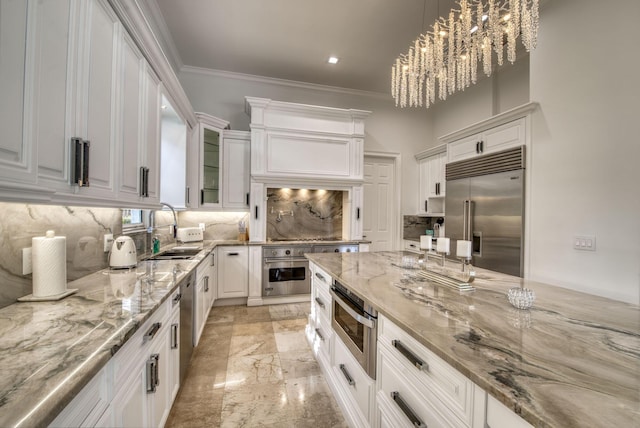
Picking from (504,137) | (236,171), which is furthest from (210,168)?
(504,137)

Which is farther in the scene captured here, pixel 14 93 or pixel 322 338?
pixel 322 338

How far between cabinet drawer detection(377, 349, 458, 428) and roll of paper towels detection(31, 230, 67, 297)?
158 centimetres

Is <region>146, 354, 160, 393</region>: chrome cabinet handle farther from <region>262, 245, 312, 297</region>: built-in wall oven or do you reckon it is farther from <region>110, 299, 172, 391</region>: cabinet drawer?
<region>262, 245, 312, 297</region>: built-in wall oven

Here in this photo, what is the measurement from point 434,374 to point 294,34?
3.68 m

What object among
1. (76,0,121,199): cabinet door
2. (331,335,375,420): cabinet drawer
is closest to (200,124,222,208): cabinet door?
(76,0,121,199): cabinet door

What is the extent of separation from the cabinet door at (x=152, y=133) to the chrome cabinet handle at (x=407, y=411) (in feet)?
6.56

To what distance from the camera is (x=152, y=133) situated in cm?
208

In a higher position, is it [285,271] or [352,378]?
[285,271]

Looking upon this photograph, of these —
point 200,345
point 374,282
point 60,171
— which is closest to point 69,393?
point 60,171

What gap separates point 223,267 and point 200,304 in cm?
113

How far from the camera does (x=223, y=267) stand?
12.0ft

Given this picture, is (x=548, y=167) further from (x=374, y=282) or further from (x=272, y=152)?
(x=272, y=152)

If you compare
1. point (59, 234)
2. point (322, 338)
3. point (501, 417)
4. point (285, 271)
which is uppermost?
point (59, 234)

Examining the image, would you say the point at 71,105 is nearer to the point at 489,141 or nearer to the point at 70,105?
the point at 70,105
